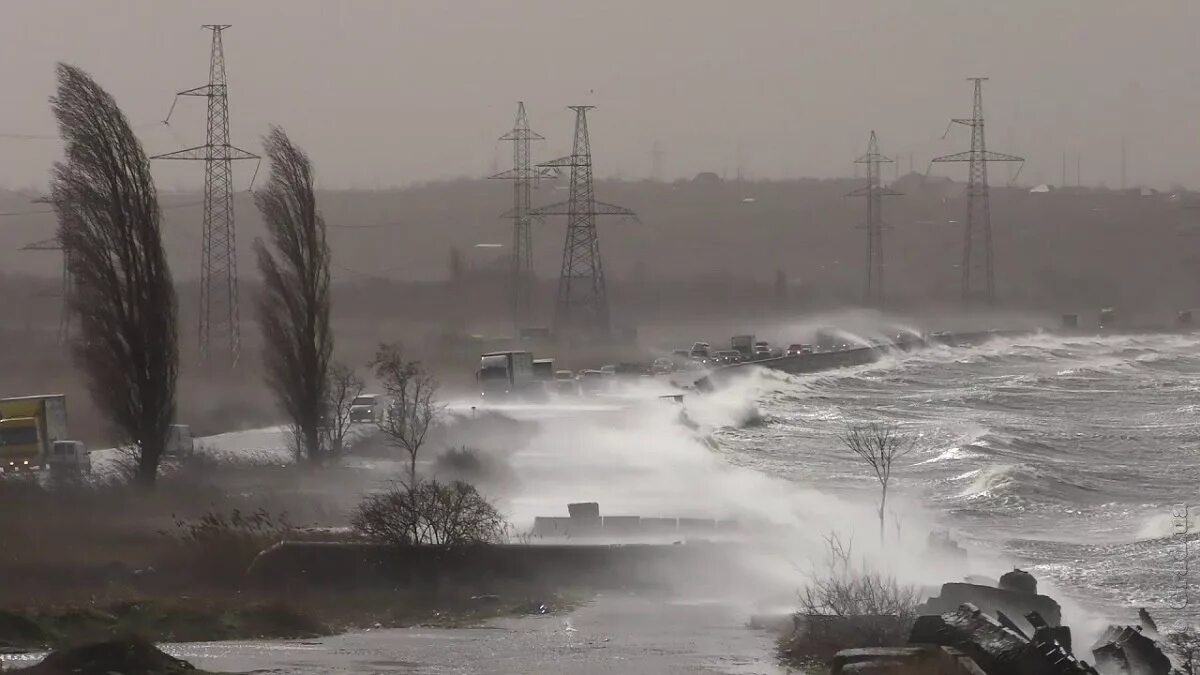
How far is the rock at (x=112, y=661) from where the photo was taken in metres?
20.2

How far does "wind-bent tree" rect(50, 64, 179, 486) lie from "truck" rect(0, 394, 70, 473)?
988 cm

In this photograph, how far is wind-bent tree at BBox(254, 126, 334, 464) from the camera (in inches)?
1966

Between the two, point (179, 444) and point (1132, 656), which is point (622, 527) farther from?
point (179, 444)

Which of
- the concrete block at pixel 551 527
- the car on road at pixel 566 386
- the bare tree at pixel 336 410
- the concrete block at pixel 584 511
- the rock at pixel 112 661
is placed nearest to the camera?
the rock at pixel 112 661

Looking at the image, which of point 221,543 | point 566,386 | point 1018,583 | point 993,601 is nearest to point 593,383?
point 566,386

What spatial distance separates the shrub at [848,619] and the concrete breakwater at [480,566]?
464 cm

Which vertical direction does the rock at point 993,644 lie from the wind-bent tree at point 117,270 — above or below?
below

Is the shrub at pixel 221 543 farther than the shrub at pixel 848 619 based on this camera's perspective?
Yes

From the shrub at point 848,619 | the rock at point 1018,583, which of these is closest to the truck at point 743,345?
the rock at point 1018,583

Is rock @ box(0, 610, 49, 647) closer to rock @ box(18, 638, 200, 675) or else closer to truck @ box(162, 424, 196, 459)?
rock @ box(18, 638, 200, 675)

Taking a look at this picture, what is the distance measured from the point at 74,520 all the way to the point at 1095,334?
169995 mm

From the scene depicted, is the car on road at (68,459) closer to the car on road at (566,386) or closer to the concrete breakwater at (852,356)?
the car on road at (566,386)

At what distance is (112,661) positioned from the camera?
20.6m

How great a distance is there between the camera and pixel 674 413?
79.2 metres
